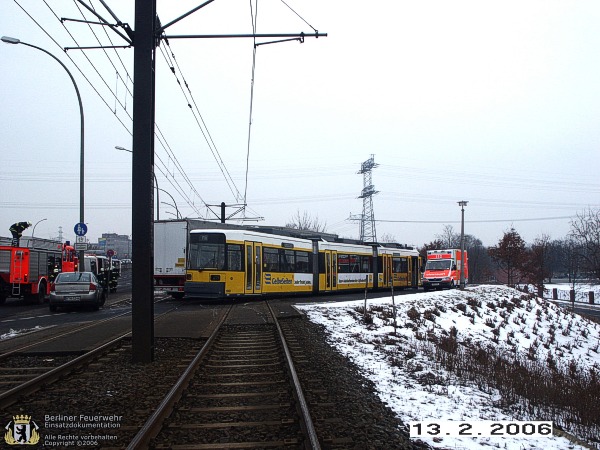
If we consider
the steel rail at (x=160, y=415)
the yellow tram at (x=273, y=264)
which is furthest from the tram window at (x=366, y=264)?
the steel rail at (x=160, y=415)

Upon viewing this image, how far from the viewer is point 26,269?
2548 cm

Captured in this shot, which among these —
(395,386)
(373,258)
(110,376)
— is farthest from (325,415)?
(373,258)

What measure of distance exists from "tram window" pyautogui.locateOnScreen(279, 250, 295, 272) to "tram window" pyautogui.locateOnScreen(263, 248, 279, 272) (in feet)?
1.23

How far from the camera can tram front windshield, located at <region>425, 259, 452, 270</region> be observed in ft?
128

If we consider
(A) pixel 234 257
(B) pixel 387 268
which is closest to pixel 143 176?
(A) pixel 234 257

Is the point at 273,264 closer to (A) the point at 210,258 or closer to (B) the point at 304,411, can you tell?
(A) the point at 210,258

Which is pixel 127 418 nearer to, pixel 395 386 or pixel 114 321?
pixel 395 386

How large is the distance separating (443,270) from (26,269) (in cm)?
2673

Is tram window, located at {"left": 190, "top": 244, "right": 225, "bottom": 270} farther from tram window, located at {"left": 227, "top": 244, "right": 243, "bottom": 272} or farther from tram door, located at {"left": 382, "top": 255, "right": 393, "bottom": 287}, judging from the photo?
tram door, located at {"left": 382, "top": 255, "right": 393, "bottom": 287}

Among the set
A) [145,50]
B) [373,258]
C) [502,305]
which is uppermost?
[145,50]

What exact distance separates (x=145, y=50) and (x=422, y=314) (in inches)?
613

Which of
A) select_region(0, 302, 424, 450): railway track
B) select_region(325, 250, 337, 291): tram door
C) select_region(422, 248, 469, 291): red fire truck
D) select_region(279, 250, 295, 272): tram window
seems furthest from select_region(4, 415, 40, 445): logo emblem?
select_region(422, 248, 469, 291): red fire truck

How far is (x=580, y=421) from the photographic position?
24.3ft

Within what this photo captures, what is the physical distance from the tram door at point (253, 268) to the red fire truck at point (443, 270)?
18001 mm
